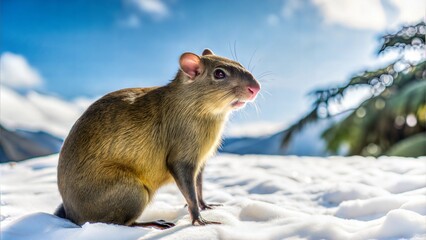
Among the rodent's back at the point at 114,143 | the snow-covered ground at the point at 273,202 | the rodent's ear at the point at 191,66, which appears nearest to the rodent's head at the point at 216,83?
the rodent's ear at the point at 191,66

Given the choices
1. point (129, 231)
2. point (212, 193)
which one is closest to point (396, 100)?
point (212, 193)

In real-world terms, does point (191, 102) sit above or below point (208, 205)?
above

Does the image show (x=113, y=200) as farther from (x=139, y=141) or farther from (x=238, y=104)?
(x=238, y=104)

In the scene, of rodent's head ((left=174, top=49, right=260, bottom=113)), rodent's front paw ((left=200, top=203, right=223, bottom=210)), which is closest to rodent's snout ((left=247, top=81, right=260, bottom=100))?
rodent's head ((left=174, top=49, right=260, bottom=113))

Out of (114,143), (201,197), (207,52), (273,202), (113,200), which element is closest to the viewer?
(113,200)

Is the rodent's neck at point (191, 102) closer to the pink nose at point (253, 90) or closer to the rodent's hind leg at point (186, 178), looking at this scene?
the pink nose at point (253, 90)

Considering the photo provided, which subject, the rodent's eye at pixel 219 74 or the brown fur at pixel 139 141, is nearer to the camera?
the brown fur at pixel 139 141

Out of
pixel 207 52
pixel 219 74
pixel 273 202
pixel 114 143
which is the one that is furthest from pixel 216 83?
pixel 273 202
